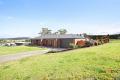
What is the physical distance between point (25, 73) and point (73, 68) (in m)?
3.17

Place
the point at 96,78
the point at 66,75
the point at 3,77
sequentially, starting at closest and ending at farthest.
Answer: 1. the point at 96,78
2. the point at 66,75
3. the point at 3,77

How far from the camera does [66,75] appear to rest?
10.4 meters

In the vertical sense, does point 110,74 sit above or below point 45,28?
below

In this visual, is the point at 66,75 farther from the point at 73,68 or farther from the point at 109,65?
the point at 109,65

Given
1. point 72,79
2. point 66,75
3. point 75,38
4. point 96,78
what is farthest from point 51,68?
point 75,38

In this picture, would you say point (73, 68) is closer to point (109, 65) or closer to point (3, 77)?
point (109, 65)

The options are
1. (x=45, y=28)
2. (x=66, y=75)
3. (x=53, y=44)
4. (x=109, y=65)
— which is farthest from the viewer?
(x=45, y=28)

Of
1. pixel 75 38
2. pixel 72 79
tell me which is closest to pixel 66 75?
pixel 72 79

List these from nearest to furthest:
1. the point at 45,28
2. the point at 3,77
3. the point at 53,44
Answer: the point at 3,77 → the point at 53,44 → the point at 45,28

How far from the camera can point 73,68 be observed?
37.5 feet

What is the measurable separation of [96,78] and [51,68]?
374 cm

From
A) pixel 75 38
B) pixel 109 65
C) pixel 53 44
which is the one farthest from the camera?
pixel 53 44

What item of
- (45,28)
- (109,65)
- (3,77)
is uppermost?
(45,28)

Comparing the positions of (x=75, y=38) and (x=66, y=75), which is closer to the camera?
(x=66, y=75)
